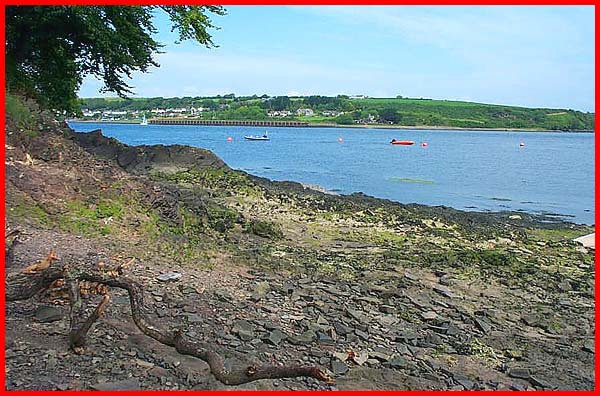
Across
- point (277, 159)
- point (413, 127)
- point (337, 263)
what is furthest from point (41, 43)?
point (413, 127)

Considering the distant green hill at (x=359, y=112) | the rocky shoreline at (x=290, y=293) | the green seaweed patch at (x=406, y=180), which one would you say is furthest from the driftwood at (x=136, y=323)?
the distant green hill at (x=359, y=112)

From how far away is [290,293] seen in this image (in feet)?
33.8

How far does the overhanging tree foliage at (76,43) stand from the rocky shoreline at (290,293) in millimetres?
3827

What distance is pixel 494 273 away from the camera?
13352 mm

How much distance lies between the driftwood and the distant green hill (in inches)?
5618

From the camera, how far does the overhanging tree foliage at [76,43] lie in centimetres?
2055

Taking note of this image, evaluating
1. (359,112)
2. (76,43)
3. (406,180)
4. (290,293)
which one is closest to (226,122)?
(359,112)

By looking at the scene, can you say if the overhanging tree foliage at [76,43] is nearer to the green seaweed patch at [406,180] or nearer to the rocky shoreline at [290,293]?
the rocky shoreline at [290,293]

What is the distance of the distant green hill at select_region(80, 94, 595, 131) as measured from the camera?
506 feet

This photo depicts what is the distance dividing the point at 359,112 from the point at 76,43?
146 meters

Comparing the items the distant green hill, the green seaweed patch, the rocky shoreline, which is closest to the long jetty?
the distant green hill

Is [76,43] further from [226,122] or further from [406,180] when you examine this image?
[226,122]

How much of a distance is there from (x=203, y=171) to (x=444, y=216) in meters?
11.8

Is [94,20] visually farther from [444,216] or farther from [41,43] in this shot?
[444,216]
